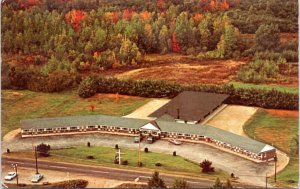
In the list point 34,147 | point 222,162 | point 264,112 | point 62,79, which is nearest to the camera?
point 222,162

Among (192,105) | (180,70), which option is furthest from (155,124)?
(180,70)

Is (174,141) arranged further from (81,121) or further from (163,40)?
(163,40)

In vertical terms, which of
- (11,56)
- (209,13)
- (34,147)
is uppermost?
(209,13)

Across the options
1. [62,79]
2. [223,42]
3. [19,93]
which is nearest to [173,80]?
[223,42]

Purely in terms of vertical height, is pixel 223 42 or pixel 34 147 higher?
pixel 223 42

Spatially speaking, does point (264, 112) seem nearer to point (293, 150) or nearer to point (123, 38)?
point (293, 150)

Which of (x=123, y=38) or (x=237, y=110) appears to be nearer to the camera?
(x=237, y=110)

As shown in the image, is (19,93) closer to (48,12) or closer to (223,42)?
(48,12)

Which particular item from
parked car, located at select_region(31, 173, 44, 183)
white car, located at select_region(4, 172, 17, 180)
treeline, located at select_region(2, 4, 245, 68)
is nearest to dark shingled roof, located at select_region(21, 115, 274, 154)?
white car, located at select_region(4, 172, 17, 180)

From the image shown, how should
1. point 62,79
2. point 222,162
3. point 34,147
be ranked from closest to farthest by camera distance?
point 222,162 → point 34,147 → point 62,79
